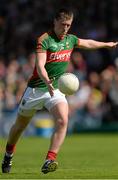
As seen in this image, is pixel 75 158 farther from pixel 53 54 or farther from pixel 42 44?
pixel 42 44

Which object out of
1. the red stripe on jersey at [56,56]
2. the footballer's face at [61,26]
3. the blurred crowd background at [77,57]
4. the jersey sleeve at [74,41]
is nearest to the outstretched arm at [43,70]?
the red stripe on jersey at [56,56]

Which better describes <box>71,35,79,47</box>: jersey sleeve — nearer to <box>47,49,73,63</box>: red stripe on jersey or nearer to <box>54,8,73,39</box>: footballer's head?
<box>47,49,73,63</box>: red stripe on jersey

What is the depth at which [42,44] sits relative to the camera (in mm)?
13102

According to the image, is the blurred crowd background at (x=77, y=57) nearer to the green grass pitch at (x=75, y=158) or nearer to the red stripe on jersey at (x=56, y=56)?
the green grass pitch at (x=75, y=158)

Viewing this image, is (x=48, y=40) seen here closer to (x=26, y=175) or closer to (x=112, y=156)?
(x=26, y=175)

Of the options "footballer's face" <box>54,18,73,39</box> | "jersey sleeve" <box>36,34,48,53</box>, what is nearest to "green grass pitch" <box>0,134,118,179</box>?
"jersey sleeve" <box>36,34,48,53</box>

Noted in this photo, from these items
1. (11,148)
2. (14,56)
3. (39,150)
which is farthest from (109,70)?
(11,148)

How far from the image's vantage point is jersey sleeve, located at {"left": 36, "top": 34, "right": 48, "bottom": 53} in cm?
1305

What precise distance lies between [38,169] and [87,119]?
500 inches

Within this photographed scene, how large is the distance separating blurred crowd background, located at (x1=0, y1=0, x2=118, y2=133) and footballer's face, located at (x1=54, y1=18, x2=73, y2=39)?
12215 millimetres

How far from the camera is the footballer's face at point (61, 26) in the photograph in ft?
42.8

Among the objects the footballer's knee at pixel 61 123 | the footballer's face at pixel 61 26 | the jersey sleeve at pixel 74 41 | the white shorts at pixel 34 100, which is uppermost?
the footballer's face at pixel 61 26

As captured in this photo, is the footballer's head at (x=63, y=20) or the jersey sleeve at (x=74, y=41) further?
the jersey sleeve at (x=74, y=41)

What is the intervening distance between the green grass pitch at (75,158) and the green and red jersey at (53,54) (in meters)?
1.49
